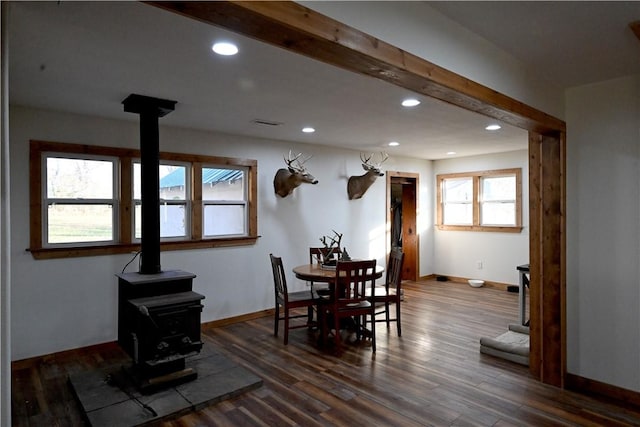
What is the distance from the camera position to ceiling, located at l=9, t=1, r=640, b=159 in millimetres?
2090

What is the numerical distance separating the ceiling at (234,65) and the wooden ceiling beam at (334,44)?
372 mm

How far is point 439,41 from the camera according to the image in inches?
83.0

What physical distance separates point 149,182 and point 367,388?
101 inches

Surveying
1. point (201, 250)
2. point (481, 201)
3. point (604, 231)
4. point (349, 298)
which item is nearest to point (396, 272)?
point (349, 298)

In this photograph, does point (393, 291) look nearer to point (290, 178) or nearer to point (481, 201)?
point (290, 178)

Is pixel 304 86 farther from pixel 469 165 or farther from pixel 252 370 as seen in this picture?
pixel 469 165

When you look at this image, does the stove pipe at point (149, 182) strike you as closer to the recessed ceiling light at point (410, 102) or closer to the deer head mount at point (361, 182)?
the recessed ceiling light at point (410, 102)

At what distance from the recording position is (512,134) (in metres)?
5.40

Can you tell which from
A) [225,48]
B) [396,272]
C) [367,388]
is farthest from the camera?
[396,272]

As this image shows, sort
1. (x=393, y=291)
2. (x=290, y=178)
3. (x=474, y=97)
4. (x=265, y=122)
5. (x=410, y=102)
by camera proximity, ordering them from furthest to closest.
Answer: (x=290, y=178) < (x=393, y=291) < (x=265, y=122) < (x=410, y=102) < (x=474, y=97)

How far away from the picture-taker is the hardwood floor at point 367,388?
2805 mm

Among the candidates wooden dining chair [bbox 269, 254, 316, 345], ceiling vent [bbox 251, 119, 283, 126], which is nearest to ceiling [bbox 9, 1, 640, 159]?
ceiling vent [bbox 251, 119, 283, 126]

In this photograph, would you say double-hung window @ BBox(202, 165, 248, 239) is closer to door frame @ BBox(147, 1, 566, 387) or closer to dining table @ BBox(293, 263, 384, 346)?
dining table @ BBox(293, 263, 384, 346)

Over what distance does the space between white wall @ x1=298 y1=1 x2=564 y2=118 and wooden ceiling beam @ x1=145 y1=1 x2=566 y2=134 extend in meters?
0.05
